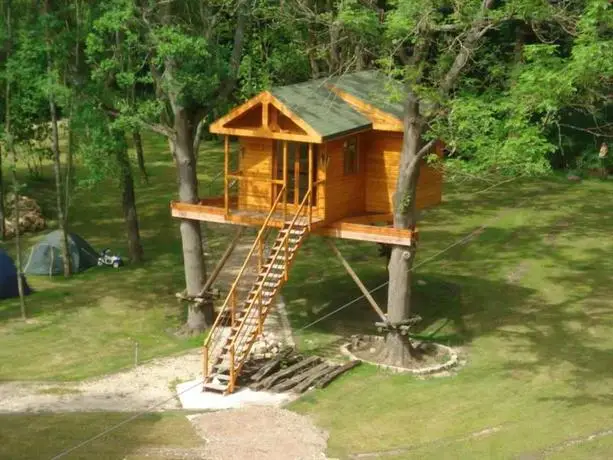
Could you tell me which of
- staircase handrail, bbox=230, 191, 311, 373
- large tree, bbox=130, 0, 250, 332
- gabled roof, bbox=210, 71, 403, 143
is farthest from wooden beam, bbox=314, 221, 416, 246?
large tree, bbox=130, 0, 250, 332

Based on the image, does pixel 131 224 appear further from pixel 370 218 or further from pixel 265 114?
pixel 265 114

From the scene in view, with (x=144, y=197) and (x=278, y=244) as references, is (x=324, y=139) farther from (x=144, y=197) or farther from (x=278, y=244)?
(x=144, y=197)

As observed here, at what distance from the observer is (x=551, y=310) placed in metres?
32.9

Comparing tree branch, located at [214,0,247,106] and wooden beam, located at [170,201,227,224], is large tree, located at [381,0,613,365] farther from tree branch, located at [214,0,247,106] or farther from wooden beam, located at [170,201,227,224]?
wooden beam, located at [170,201,227,224]

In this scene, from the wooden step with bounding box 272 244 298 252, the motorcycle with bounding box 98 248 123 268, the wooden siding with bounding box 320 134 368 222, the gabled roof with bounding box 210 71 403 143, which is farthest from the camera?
the motorcycle with bounding box 98 248 123 268

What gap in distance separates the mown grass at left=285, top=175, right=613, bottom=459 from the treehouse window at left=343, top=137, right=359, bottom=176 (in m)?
4.80

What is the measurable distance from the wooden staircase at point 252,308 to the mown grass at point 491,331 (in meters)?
2.12

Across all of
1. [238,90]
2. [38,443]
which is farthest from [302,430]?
[238,90]

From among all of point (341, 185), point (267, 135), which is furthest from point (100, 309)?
point (341, 185)

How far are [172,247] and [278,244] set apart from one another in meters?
13.3

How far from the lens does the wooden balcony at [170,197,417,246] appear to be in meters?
28.2

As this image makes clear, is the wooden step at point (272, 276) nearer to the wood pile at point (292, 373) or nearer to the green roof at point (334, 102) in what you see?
the wood pile at point (292, 373)

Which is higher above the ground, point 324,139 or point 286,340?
point 324,139

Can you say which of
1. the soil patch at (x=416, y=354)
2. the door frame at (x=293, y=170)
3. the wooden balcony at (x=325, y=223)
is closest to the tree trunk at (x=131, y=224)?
the wooden balcony at (x=325, y=223)
